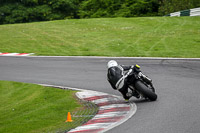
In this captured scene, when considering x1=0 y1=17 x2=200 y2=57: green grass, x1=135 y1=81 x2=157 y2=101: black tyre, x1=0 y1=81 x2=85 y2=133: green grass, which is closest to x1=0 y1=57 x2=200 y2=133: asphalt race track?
x1=135 y1=81 x2=157 y2=101: black tyre

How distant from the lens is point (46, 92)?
11383 mm

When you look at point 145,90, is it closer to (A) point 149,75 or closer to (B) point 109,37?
(A) point 149,75

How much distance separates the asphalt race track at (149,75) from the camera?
716cm

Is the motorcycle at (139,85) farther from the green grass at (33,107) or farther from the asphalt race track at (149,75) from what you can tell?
the green grass at (33,107)

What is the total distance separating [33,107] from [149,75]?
215 inches

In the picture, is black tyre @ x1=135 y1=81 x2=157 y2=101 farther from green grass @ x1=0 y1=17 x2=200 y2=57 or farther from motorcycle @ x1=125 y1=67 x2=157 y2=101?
green grass @ x1=0 y1=17 x2=200 y2=57

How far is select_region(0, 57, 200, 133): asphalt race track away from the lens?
7160 millimetres

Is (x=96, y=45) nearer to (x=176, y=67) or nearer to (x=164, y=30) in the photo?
(x=164, y=30)

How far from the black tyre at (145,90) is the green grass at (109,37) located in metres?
8.68

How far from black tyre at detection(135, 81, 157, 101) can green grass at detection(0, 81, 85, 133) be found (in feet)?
5.50

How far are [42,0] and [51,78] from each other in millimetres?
36670

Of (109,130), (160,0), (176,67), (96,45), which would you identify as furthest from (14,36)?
(160,0)

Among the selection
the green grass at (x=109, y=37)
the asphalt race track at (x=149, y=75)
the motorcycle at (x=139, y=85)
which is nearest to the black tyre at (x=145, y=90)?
the motorcycle at (x=139, y=85)

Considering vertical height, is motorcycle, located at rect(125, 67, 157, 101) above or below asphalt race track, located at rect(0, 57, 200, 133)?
above
